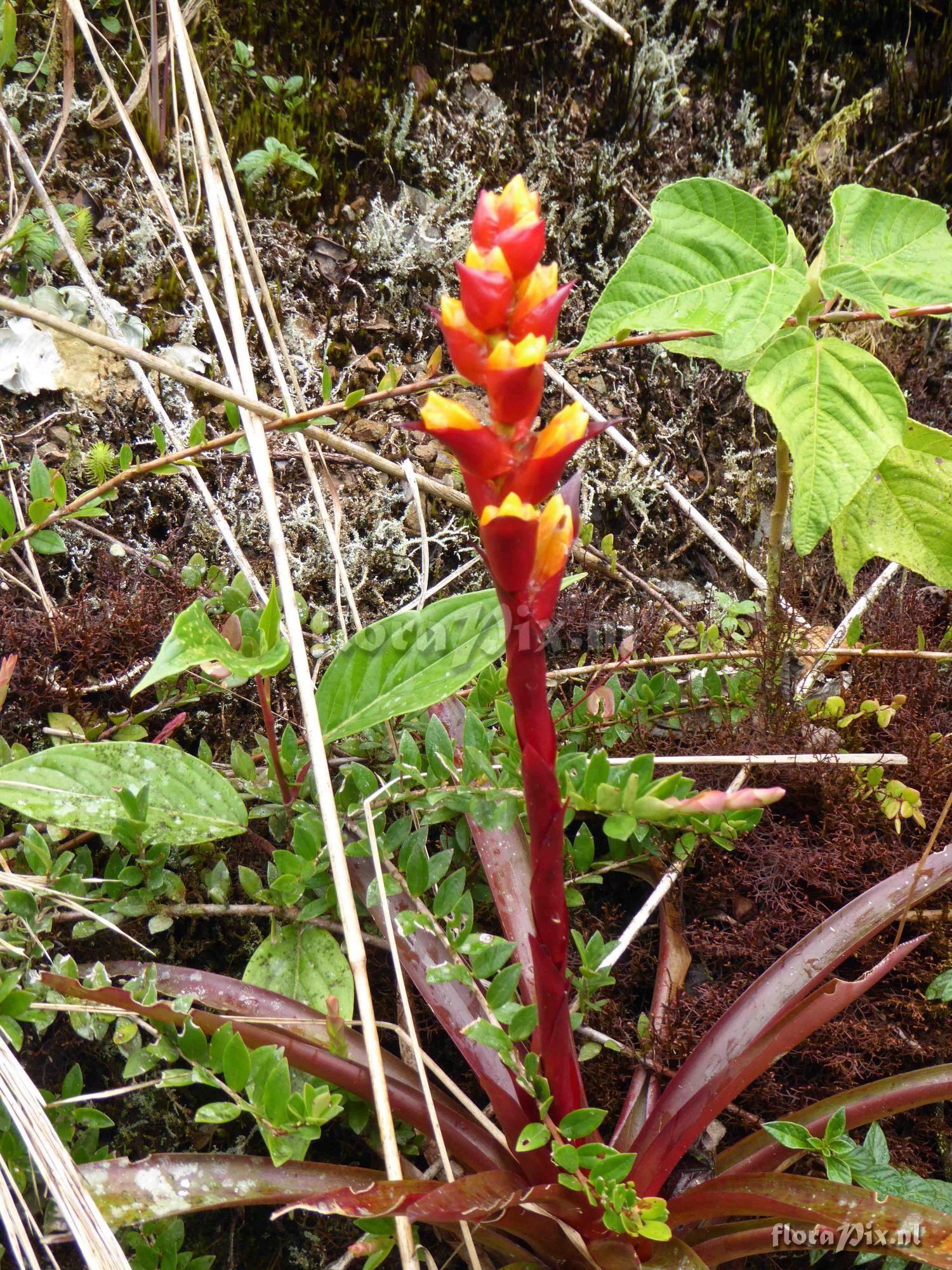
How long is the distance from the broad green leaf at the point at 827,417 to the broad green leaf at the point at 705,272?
0.07 metres

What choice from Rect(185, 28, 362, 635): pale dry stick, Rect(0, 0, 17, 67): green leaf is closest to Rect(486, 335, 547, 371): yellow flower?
Rect(185, 28, 362, 635): pale dry stick

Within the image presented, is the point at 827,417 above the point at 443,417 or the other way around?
the other way around

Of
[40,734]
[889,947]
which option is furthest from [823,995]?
[40,734]

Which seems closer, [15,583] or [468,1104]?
[468,1104]

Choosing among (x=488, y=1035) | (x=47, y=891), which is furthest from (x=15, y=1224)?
(x=488, y=1035)

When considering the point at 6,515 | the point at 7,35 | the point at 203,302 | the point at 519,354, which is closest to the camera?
the point at 519,354

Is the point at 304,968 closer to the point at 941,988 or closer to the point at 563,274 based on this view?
the point at 941,988

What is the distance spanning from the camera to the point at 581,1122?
3.02 ft

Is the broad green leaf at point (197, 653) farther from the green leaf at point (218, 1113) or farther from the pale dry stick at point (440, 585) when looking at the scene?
the green leaf at point (218, 1113)

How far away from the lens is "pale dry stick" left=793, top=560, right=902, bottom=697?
146cm

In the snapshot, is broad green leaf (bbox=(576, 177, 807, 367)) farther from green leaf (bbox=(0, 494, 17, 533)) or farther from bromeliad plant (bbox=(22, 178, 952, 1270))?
green leaf (bbox=(0, 494, 17, 533))

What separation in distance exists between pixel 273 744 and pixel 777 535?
30.2 inches

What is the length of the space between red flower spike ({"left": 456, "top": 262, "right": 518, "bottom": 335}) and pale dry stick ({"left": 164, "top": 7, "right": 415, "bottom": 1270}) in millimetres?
→ 471

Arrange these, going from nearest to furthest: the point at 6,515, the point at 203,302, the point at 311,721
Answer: the point at 311,721, the point at 6,515, the point at 203,302
